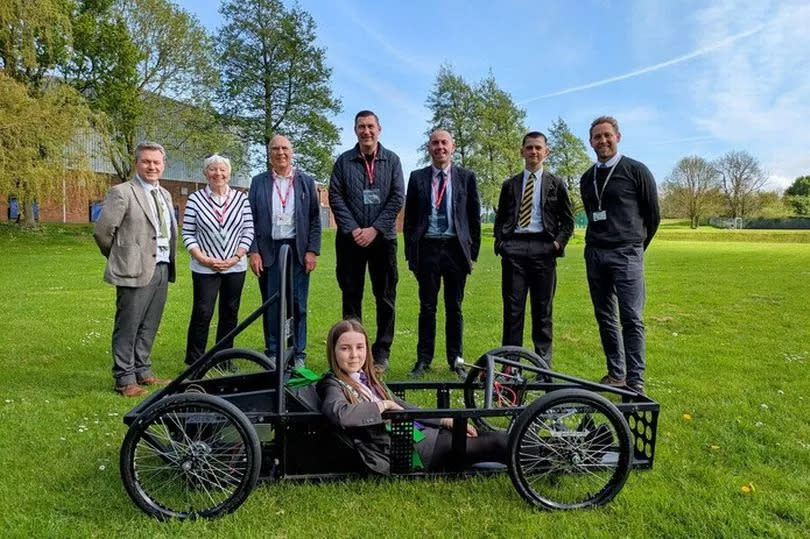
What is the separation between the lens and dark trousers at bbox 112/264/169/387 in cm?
556

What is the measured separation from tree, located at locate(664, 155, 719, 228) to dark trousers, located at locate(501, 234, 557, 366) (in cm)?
8824

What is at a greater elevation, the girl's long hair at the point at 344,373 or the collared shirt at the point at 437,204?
the collared shirt at the point at 437,204

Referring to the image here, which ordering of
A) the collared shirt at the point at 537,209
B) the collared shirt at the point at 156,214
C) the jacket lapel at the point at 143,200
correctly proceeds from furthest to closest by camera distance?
the collared shirt at the point at 537,209
the collared shirt at the point at 156,214
the jacket lapel at the point at 143,200

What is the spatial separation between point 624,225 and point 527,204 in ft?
3.27

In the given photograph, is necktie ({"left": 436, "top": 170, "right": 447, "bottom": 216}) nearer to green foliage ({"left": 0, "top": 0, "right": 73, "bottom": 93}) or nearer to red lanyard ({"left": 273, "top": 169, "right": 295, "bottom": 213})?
red lanyard ({"left": 273, "top": 169, "right": 295, "bottom": 213})

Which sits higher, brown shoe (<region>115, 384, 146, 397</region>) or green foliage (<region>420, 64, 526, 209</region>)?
green foliage (<region>420, 64, 526, 209</region>)

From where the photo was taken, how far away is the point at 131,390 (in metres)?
5.53

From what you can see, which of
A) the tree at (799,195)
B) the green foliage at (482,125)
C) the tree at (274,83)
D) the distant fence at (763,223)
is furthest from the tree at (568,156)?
the tree at (799,195)

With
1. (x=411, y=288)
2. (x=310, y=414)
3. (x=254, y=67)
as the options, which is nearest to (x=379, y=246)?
(x=310, y=414)

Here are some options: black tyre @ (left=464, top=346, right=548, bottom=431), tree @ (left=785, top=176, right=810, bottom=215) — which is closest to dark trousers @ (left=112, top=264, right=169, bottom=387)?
black tyre @ (left=464, top=346, right=548, bottom=431)

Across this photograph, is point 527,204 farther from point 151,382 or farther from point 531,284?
point 151,382

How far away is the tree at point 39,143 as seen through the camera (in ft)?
65.7

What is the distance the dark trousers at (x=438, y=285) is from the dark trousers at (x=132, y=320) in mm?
2716

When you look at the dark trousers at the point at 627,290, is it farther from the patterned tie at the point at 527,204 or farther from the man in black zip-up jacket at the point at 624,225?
the patterned tie at the point at 527,204
